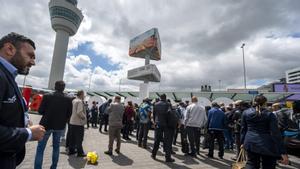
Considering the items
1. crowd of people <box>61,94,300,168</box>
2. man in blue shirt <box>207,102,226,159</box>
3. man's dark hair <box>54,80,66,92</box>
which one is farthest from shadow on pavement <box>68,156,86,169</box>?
man in blue shirt <box>207,102,226,159</box>

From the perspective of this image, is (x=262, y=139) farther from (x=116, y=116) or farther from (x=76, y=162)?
(x=76, y=162)

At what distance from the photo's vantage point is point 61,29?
6769 centimetres

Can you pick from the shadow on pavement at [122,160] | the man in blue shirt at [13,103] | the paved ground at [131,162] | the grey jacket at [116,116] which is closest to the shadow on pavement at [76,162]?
the paved ground at [131,162]

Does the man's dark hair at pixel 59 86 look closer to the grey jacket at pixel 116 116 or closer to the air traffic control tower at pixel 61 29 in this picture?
the grey jacket at pixel 116 116

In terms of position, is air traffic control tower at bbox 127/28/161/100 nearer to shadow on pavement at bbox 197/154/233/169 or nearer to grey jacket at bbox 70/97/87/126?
shadow on pavement at bbox 197/154/233/169

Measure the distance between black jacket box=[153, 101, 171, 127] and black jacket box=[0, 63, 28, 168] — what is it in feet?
15.9

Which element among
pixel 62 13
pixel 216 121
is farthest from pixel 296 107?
pixel 62 13

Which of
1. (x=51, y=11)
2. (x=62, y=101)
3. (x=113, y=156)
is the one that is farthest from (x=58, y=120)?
(x=51, y=11)

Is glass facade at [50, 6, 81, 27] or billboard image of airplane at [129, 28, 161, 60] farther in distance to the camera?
glass facade at [50, 6, 81, 27]

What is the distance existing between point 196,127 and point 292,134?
13.5 feet

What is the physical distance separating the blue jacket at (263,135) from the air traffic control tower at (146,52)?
1421 inches

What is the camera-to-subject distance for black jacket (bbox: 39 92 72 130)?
4246 mm

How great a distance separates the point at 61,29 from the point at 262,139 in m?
75.2

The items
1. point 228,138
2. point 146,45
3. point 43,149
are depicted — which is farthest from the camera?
point 146,45
